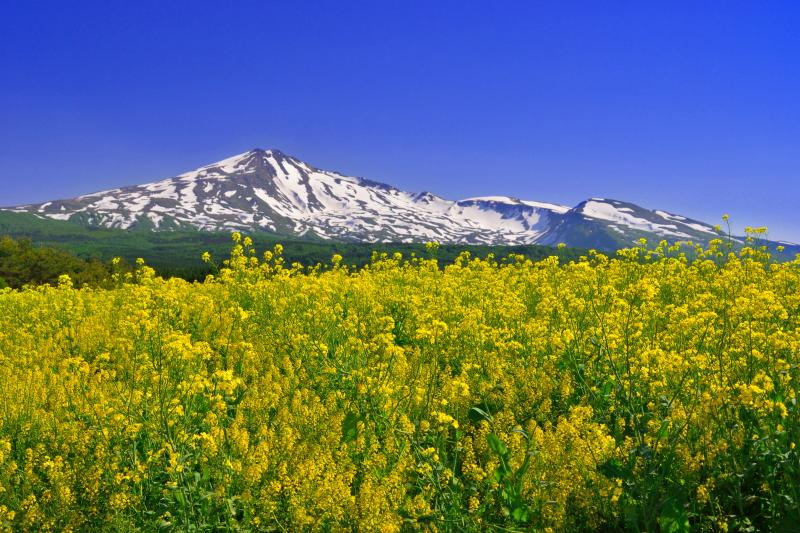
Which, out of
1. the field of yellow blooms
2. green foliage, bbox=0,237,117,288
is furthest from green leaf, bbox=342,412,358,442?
green foliage, bbox=0,237,117,288

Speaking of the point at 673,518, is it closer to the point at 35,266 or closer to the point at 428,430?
the point at 428,430

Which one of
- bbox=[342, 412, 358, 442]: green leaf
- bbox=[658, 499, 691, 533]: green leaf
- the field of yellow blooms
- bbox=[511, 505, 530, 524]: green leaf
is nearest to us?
bbox=[658, 499, 691, 533]: green leaf

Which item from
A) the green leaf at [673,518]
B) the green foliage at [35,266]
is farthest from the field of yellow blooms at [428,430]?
the green foliage at [35,266]

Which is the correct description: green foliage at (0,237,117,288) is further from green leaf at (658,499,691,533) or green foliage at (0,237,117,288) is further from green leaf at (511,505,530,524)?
green leaf at (658,499,691,533)

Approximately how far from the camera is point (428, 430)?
5309 mm

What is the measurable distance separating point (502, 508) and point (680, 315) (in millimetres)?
5142

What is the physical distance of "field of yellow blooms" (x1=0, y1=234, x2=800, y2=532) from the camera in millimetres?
3988

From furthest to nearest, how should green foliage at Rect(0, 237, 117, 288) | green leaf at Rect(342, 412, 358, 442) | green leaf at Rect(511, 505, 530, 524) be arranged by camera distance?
1. green foliage at Rect(0, 237, 117, 288)
2. green leaf at Rect(342, 412, 358, 442)
3. green leaf at Rect(511, 505, 530, 524)

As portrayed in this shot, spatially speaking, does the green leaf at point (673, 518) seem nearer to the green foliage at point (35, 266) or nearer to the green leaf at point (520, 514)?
the green leaf at point (520, 514)

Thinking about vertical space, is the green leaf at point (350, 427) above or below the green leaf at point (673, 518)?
below

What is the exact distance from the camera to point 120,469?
16.3 ft

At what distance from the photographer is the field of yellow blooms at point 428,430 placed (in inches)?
157

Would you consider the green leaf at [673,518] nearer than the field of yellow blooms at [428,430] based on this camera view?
Yes

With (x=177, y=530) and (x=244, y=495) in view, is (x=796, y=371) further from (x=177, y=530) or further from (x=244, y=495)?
(x=177, y=530)
